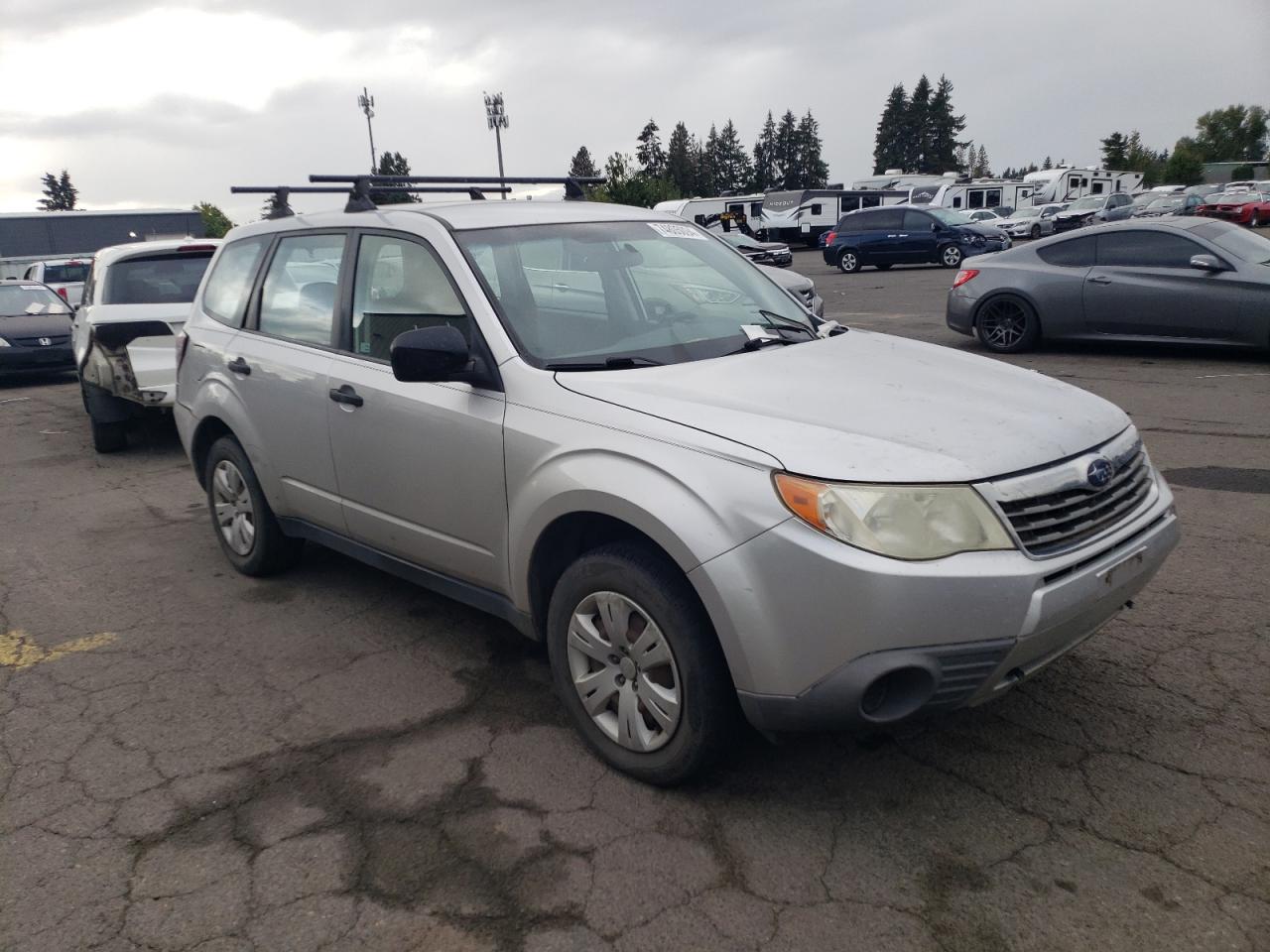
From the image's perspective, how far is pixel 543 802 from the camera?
10.2 ft

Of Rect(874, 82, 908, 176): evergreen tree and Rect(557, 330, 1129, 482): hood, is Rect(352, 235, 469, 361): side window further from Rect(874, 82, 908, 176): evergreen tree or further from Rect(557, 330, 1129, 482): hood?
Rect(874, 82, 908, 176): evergreen tree

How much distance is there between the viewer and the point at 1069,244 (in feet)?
34.8

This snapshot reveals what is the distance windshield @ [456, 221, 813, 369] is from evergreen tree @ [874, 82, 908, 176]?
384 ft

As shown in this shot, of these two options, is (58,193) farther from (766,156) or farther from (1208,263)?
(1208,263)

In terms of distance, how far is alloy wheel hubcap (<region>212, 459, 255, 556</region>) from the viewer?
5.07m

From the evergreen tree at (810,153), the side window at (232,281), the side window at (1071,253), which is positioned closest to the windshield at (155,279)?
the side window at (232,281)

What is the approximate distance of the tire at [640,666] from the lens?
286cm

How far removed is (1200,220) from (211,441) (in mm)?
9363

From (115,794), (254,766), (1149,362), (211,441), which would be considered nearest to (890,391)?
(254,766)

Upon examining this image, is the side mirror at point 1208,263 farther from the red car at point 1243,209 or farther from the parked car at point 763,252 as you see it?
the red car at point 1243,209

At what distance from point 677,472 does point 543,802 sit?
1.10m

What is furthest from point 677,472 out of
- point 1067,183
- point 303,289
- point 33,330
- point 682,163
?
point 682,163

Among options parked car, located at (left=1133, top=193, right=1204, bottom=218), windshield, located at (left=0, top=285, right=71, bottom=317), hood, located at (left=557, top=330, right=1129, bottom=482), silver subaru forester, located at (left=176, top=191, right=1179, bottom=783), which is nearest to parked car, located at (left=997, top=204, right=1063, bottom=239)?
parked car, located at (left=1133, top=193, right=1204, bottom=218)

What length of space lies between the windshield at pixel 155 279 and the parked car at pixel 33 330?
Answer: 5888 millimetres
